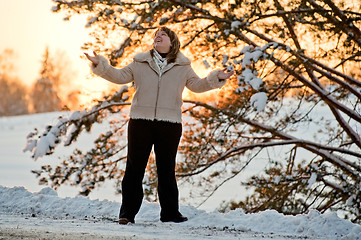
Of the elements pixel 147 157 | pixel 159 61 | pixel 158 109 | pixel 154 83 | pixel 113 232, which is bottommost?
pixel 113 232

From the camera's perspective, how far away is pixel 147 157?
17.8ft

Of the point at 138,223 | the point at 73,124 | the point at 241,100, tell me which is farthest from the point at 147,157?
the point at 73,124

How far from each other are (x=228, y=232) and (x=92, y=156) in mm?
4723

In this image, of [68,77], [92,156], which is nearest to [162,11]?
[92,156]

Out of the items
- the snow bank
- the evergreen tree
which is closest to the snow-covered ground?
the snow bank

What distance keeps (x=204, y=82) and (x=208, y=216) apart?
1367 millimetres

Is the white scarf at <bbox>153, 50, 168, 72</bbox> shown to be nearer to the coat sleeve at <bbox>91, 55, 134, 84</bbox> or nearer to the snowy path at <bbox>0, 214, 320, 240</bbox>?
the coat sleeve at <bbox>91, 55, 134, 84</bbox>

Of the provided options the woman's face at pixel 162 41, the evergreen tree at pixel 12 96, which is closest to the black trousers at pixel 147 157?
the woman's face at pixel 162 41

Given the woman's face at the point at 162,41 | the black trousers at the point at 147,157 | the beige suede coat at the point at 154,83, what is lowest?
the black trousers at the point at 147,157

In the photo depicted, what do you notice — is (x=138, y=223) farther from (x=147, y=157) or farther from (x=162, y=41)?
(x=162, y=41)

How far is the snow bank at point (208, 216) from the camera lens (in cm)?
542

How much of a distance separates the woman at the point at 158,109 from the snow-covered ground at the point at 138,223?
10.7 inches

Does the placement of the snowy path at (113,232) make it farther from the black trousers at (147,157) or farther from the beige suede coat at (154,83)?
the beige suede coat at (154,83)

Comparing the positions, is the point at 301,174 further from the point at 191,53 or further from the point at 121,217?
the point at 121,217
